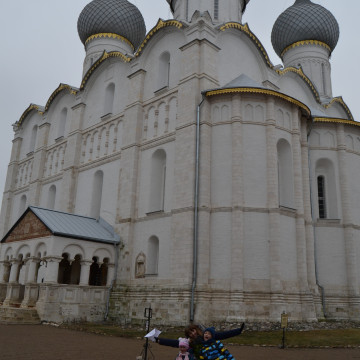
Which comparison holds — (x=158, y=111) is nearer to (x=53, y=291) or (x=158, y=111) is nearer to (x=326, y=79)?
(x=53, y=291)

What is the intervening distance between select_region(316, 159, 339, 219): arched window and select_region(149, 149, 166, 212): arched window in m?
6.77

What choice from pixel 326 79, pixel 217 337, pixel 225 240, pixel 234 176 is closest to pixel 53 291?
pixel 225 240

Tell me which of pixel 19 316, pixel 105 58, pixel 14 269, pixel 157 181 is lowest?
pixel 19 316

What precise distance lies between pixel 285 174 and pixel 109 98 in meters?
10.1

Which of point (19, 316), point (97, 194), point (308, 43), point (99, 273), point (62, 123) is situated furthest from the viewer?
point (308, 43)

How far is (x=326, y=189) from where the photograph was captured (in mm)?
17828

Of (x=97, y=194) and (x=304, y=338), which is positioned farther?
(x=97, y=194)

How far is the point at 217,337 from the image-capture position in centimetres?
442

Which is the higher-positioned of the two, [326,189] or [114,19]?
[114,19]

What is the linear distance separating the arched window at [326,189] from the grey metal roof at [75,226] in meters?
8.90

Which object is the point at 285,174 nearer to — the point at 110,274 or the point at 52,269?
the point at 110,274

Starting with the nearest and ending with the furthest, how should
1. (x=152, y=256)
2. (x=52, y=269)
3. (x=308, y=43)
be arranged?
(x=52, y=269)
(x=152, y=256)
(x=308, y=43)

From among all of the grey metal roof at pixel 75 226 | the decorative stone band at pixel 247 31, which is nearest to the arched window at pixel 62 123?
the grey metal roof at pixel 75 226

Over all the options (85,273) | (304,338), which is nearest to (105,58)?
(85,273)
